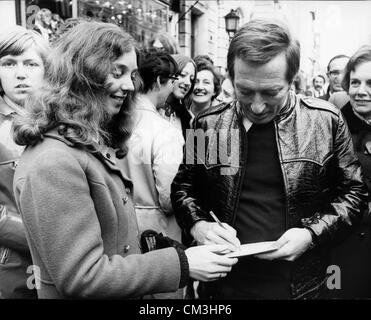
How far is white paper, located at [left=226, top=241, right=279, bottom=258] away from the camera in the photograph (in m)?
1.31

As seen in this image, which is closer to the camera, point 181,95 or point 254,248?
point 254,248

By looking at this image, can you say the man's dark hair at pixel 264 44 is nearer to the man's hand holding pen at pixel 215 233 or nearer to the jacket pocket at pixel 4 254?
the man's hand holding pen at pixel 215 233

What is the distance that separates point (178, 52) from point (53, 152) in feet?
2.60

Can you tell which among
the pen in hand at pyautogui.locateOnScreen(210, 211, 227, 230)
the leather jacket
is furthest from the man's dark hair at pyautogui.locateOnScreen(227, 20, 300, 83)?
the pen in hand at pyautogui.locateOnScreen(210, 211, 227, 230)

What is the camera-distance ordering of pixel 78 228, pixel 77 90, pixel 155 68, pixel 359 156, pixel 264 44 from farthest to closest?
pixel 155 68 < pixel 359 156 < pixel 264 44 < pixel 77 90 < pixel 78 228

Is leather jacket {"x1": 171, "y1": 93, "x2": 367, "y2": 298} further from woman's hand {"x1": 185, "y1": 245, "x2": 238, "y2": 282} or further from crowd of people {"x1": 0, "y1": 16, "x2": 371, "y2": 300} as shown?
woman's hand {"x1": 185, "y1": 245, "x2": 238, "y2": 282}

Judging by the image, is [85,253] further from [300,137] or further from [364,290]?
[364,290]

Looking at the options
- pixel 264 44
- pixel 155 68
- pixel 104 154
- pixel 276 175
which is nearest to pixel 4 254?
pixel 104 154

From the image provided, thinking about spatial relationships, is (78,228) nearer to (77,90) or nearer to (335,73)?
(77,90)

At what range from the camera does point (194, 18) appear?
62.0 inches

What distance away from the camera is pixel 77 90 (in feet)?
3.64

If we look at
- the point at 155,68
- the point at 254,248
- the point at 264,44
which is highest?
the point at 264,44

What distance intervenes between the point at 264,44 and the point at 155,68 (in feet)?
1.55

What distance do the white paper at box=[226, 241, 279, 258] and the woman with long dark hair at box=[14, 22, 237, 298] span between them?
0.07 m
